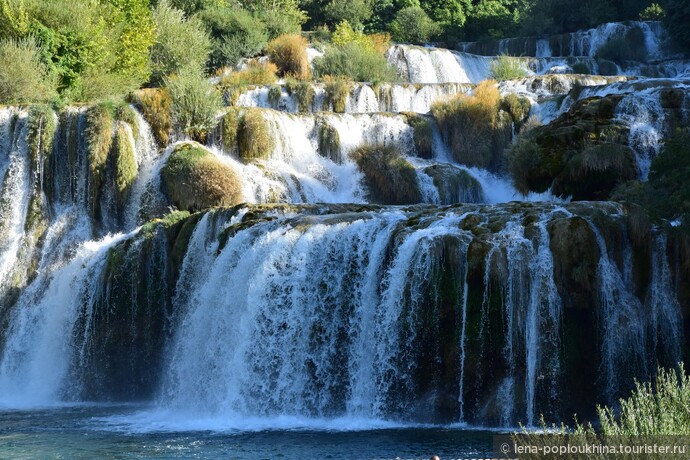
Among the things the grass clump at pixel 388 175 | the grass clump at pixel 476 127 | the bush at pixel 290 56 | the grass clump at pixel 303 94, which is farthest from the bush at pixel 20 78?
the grass clump at pixel 476 127

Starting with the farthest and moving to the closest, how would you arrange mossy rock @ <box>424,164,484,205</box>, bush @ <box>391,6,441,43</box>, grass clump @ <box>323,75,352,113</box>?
bush @ <box>391,6,441,43</box> → grass clump @ <box>323,75,352,113</box> → mossy rock @ <box>424,164,484,205</box>

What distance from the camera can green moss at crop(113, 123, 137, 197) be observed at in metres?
21.5

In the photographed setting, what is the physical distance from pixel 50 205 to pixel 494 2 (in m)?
25.2

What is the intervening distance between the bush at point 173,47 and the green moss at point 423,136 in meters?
8.22

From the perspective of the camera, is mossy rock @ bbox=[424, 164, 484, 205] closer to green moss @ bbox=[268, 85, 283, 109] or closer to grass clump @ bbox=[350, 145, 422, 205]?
grass clump @ bbox=[350, 145, 422, 205]

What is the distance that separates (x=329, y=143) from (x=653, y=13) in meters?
18.0

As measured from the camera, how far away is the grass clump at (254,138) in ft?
72.8

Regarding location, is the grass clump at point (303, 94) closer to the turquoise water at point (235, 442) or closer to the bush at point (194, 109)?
the bush at point (194, 109)

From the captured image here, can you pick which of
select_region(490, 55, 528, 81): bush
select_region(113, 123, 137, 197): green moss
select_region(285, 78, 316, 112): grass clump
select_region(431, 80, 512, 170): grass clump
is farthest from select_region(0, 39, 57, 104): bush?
select_region(490, 55, 528, 81): bush

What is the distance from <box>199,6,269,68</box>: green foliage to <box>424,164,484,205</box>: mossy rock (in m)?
12.4

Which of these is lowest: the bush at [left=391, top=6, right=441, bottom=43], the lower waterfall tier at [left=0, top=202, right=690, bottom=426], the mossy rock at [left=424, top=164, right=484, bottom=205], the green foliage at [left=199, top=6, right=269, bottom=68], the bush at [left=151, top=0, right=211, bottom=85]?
the lower waterfall tier at [left=0, top=202, right=690, bottom=426]

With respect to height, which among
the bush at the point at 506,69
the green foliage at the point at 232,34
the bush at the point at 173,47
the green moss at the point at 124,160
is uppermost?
the green foliage at the point at 232,34

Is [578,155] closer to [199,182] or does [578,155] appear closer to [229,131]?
[199,182]

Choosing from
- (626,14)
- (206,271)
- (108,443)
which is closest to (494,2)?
(626,14)
